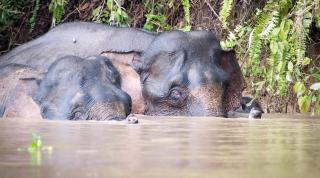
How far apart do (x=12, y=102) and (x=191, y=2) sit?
3.25 m

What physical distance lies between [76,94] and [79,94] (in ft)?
0.09

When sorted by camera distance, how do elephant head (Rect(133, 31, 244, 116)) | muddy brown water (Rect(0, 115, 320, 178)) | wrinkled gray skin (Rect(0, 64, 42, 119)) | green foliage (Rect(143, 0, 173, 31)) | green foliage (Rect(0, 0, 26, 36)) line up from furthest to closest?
green foliage (Rect(143, 0, 173, 31)) → green foliage (Rect(0, 0, 26, 36)) → elephant head (Rect(133, 31, 244, 116)) → wrinkled gray skin (Rect(0, 64, 42, 119)) → muddy brown water (Rect(0, 115, 320, 178))

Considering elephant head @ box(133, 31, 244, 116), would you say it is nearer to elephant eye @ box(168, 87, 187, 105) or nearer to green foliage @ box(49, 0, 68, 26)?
elephant eye @ box(168, 87, 187, 105)

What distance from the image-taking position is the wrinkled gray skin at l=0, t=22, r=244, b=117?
323 inches

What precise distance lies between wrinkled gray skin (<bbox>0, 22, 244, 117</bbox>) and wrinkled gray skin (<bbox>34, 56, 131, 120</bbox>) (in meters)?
0.72

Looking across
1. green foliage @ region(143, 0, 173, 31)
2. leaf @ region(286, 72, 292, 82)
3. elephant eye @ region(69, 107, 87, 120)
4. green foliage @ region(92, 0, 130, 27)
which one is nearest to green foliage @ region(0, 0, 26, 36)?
green foliage @ region(92, 0, 130, 27)

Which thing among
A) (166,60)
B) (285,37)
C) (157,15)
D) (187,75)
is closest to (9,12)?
(157,15)

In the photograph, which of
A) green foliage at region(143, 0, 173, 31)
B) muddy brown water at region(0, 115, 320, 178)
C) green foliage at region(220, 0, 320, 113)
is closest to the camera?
muddy brown water at region(0, 115, 320, 178)

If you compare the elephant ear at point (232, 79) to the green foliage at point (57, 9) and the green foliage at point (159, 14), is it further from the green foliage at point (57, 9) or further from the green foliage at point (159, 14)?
the green foliage at point (57, 9)

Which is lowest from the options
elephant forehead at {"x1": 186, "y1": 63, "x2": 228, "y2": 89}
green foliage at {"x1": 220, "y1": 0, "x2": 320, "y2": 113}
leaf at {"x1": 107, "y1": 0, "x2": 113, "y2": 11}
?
elephant forehead at {"x1": 186, "y1": 63, "x2": 228, "y2": 89}

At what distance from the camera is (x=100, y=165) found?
263cm

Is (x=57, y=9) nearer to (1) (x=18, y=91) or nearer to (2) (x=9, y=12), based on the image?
(2) (x=9, y=12)

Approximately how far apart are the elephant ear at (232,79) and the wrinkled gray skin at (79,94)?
4.18 feet

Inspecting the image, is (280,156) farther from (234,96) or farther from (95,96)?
(234,96)
